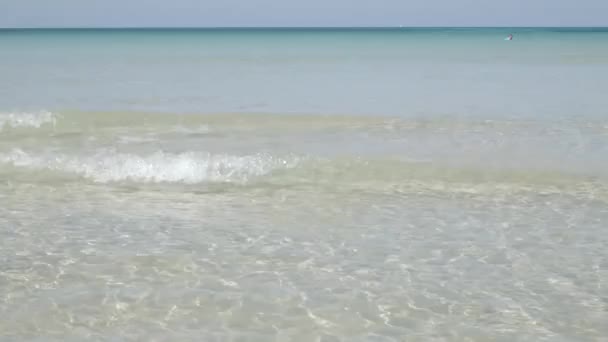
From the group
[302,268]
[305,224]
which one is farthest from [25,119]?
[302,268]

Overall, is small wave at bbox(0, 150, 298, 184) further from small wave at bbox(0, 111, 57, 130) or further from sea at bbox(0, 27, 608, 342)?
small wave at bbox(0, 111, 57, 130)

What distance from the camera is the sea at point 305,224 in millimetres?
4781

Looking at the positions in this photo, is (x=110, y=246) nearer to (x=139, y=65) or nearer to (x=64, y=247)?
(x=64, y=247)

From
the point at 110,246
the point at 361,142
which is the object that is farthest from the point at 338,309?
the point at 361,142

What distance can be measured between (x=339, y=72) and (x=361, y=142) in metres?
15.9

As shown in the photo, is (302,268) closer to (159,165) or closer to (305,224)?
(305,224)

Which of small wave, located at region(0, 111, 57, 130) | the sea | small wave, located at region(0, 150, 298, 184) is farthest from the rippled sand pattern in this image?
small wave, located at region(0, 111, 57, 130)

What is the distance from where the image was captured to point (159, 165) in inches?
379

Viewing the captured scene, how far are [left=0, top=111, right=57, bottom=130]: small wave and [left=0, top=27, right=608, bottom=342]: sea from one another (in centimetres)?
9

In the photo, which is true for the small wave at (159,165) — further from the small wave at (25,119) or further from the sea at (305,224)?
the small wave at (25,119)

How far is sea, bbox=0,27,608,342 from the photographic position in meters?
4.78

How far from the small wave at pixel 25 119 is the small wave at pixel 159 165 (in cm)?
344

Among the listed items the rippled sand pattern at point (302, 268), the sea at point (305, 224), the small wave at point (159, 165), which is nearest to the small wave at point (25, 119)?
the sea at point (305, 224)

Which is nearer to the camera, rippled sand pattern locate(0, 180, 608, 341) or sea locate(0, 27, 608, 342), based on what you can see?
Result: rippled sand pattern locate(0, 180, 608, 341)
